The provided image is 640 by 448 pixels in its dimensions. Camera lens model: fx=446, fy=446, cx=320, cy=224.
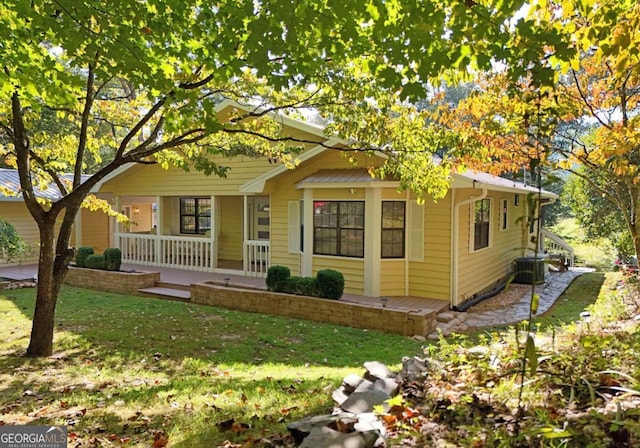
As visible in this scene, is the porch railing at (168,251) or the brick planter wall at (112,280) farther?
the porch railing at (168,251)

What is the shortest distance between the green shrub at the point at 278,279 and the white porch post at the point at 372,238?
1968mm

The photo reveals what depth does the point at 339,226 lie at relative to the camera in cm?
1109

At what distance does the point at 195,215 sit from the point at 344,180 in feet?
26.1

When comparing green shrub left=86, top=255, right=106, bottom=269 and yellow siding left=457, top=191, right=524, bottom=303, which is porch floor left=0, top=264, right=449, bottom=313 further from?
yellow siding left=457, top=191, right=524, bottom=303

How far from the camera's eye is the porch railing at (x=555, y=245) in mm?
19520

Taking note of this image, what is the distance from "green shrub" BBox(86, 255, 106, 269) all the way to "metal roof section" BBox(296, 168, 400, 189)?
21.2 ft

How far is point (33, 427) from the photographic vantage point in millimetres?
3645

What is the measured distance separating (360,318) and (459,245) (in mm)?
3320

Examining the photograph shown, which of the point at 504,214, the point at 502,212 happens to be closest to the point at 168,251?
the point at 502,212

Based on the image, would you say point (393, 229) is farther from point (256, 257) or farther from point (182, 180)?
point (182, 180)

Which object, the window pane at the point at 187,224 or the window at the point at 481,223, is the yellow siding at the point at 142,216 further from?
the window at the point at 481,223

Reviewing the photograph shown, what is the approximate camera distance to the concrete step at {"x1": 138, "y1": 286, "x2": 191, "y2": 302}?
11.1 m

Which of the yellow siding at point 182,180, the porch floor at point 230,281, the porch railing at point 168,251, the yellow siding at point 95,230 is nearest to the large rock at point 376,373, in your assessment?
the porch floor at point 230,281

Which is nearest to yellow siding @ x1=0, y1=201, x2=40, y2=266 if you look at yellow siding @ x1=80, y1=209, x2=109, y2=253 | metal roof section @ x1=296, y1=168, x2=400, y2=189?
yellow siding @ x1=80, y1=209, x2=109, y2=253
